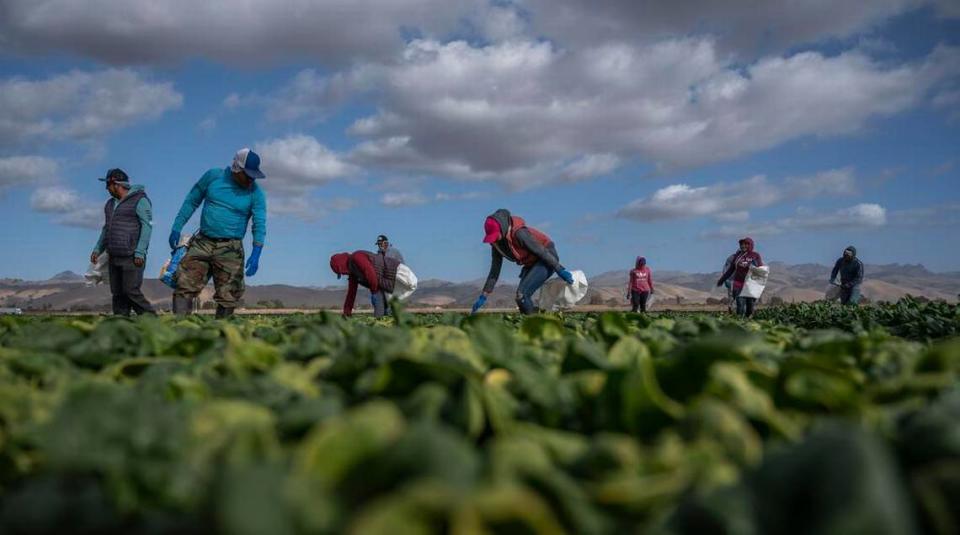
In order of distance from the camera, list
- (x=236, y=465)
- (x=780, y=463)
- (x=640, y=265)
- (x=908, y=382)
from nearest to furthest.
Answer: (x=236, y=465), (x=780, y=463), (x=908, y=382), (x=640, y=265)

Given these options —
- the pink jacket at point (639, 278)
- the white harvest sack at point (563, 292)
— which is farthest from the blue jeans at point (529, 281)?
the pink jacket at point (639, 278)

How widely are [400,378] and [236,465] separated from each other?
629 millimetres

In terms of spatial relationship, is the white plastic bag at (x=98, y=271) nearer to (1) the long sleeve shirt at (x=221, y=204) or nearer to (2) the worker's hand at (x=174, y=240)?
(2) the worker's hand at (x=174, y=240)

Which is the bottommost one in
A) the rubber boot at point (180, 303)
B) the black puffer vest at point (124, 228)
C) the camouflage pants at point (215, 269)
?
the rubber boot at point (180, 303)

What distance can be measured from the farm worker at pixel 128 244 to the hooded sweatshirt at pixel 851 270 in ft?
65.5

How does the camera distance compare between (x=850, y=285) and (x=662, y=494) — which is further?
(x=850, y=285)

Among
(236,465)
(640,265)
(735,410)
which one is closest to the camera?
(236,465)

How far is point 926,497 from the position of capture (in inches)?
36.9

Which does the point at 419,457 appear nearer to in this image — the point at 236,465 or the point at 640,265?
the point at 236,465

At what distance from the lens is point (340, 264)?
52.7ft

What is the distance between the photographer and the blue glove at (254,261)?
481 inches

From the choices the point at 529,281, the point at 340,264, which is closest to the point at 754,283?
the point at 529,281

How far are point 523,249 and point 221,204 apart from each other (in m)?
5.31

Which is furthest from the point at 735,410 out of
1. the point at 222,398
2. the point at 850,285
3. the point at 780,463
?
the point at 850,285
